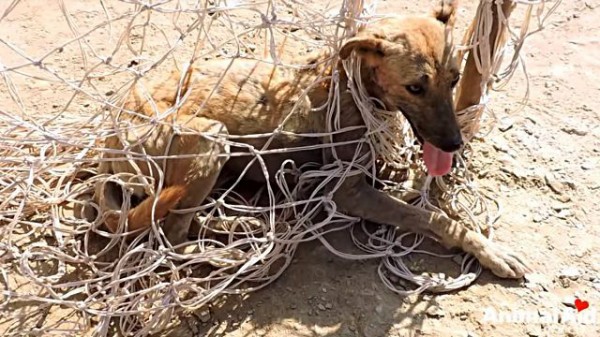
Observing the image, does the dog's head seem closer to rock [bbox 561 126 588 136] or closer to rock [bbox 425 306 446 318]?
rock [bbox 425 306 446 318]

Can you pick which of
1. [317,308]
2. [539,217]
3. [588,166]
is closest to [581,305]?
[539,217]

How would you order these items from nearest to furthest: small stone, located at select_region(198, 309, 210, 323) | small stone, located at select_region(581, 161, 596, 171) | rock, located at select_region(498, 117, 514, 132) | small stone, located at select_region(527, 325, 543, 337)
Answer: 1. small stone, located at select_region(527, 325, 543, 337)
2. small stone, located at select_region(198, 309, 210, 323)
3. small stone, located at select_region(581, 161, 596, 171)
4. rock, located at select_region(498, 117, 514, 132)

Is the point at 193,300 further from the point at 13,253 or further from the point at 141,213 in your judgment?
the point at 13,253

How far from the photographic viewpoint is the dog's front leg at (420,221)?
12.3 ft

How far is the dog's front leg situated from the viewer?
12.3ft

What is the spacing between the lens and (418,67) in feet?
11.7

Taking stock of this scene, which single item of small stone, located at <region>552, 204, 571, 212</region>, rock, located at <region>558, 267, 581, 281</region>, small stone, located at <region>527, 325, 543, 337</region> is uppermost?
small stone, located at <region>552, 204, 571, 212</region>

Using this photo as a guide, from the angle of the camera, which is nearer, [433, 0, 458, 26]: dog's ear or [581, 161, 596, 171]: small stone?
[433, 0, 458, 26]: dog's ear

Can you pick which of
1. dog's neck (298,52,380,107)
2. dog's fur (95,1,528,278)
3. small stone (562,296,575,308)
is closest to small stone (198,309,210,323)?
dog's fur (95,1,528,278)

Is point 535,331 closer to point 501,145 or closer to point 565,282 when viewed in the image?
point 565,282

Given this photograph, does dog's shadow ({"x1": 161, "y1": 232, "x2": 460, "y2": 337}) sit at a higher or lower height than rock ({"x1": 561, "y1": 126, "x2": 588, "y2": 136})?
lower

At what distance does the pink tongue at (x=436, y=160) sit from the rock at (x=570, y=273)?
855 mm

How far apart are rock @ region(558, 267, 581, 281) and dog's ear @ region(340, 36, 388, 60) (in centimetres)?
159

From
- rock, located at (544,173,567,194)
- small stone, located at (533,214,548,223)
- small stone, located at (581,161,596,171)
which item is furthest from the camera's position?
small stone, located at (581,161,596,171)
